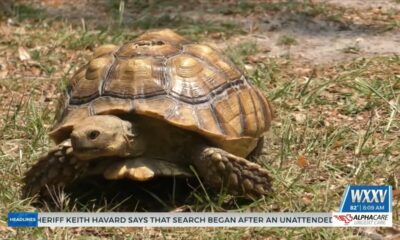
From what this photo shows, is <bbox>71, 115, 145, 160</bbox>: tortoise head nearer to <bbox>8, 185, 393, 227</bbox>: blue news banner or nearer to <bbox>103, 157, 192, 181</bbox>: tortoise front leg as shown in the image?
<bbox>103, 157, 192, 181</bbox>: tortoise front leg

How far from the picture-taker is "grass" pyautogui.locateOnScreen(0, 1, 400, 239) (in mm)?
3201

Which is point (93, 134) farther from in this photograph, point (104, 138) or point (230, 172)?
point (230, 172)

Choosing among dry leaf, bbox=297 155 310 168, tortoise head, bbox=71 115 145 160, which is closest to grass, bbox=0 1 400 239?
dry leaf, bbox=297 155 310 168

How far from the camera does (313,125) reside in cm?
426

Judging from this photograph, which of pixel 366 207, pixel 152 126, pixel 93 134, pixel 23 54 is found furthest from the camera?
pixel 23 54

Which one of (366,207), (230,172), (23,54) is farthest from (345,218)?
(23,54)

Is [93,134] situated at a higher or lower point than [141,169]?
Result: higher

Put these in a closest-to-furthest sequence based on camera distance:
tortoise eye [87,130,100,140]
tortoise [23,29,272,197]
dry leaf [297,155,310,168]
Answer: tortoise eye [87,130,100,140]
tortoise [23,29,272,197]
dry leaf [297,155,310,168]

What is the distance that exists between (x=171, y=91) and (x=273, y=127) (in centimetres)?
117

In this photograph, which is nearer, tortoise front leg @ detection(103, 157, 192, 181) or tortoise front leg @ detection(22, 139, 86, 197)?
tortoise front leg @ detection(103, 157, 192, 181)

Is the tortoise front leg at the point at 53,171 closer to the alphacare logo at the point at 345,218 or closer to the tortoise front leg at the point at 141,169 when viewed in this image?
the tortoise front leg at the point at 141,169

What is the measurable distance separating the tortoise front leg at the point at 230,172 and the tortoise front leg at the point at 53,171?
55 centimetres

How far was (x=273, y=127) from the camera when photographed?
13.9 feet

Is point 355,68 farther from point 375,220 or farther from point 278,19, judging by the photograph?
point 375,220
